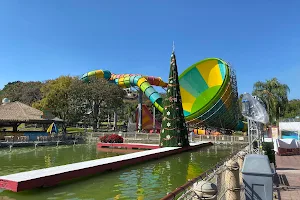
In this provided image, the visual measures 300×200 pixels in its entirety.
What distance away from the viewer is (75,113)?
150 feet

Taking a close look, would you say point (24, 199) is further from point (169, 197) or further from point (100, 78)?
point (100, 78)

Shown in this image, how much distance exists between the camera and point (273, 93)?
4350cm

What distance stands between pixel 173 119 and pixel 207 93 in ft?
66.7

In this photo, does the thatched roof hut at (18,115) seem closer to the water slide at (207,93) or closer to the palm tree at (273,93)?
the water slide at (207,93)

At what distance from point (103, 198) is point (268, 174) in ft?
18.9

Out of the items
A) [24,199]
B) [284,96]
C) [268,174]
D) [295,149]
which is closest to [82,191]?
[24,199]

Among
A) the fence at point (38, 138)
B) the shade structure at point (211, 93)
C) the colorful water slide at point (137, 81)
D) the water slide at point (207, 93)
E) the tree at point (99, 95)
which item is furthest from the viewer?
the tree at point (99, 95)

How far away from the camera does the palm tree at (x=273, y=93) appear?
140 feet

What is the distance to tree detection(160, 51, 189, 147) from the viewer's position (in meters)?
22.4

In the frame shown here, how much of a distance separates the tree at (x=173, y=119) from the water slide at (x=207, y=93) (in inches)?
501

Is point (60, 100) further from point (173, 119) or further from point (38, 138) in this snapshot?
point (173, 119)

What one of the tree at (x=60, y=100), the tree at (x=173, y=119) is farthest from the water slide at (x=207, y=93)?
the tree at (x=173, y=119)

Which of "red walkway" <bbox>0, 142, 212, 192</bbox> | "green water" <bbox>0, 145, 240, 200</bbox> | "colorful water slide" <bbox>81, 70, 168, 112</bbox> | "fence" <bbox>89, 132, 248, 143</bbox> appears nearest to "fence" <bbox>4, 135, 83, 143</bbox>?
"fence" <bbox>89, 132, 248, 143</bbox>

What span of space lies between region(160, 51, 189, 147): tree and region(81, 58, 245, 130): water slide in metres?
12.7
